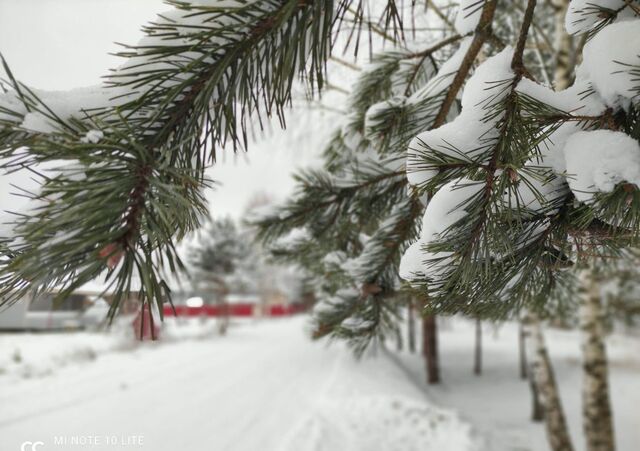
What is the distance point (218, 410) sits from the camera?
16.4 ft

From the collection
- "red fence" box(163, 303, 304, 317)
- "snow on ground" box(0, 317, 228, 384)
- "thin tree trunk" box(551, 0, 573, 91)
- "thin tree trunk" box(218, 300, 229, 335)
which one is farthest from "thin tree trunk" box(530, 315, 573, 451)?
"thin tree trunk" box(218, 300, 229, 335)

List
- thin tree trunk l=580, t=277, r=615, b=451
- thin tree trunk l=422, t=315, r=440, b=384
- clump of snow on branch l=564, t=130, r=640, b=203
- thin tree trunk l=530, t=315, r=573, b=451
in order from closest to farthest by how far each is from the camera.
Result: clump of snow on branch l=564, t=130, r=640, b=203, thin tree trunk l=580, t=277, r=615, b=451, thin tree trunk l=530, t=315, r=573, b=451, thin tree trunk l=422, t=315, r=440, b=384

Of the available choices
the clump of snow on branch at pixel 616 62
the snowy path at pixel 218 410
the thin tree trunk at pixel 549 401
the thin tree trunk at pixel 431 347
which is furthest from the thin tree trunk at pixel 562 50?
the thin tree trunk at pixel 431 347

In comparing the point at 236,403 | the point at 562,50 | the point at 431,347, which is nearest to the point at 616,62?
the point at 562,50

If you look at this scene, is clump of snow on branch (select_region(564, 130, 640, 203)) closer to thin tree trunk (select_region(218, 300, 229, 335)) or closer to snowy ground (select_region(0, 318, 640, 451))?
snowy ground (select_region(0, 318, 640, 451))

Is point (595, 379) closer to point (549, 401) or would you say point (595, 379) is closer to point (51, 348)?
point (549, 401)

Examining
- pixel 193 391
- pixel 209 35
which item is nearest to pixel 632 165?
pixel 209 35

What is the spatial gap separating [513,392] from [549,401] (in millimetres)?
6584

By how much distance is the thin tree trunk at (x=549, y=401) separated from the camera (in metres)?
4.25

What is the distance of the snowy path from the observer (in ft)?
12.8

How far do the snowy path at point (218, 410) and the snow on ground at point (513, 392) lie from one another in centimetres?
119

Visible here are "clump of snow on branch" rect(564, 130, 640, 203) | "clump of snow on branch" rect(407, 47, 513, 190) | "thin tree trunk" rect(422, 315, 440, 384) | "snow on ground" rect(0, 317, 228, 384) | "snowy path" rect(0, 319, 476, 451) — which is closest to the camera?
"clump of snow on branch" rect(564, 130, 640, 203)

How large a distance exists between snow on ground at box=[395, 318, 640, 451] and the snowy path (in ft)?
3.90

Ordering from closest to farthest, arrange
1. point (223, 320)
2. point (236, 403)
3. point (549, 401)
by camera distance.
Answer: point (549, 401), point (236, 403), point (223, 320)
